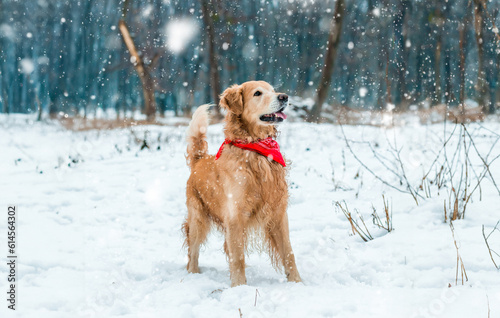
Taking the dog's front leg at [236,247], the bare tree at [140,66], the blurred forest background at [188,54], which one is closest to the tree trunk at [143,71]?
the bare tree at [140,66]

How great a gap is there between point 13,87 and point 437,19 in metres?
31.4

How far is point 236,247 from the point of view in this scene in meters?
3.15

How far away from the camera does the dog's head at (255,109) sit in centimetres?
332

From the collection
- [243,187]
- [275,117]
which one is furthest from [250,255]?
[275,117]

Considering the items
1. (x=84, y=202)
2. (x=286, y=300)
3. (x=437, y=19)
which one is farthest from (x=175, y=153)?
(x=437, y=19)

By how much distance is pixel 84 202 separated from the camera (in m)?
5.46

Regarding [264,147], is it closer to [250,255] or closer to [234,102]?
[234,102]

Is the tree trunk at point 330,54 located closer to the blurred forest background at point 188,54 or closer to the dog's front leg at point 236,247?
the dog's front leg at point 236,247

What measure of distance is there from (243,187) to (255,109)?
70 cm

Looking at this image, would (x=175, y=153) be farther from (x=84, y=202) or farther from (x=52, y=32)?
(x=52, y=32)

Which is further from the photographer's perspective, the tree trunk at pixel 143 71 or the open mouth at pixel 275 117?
the tree trunk at pixel 143 71

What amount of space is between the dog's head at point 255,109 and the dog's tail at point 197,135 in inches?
11.6

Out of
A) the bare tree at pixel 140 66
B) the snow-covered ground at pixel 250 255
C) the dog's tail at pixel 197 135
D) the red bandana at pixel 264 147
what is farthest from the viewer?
the bare tree at pixel 140 66

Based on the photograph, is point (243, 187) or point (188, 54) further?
point (188, 54)
